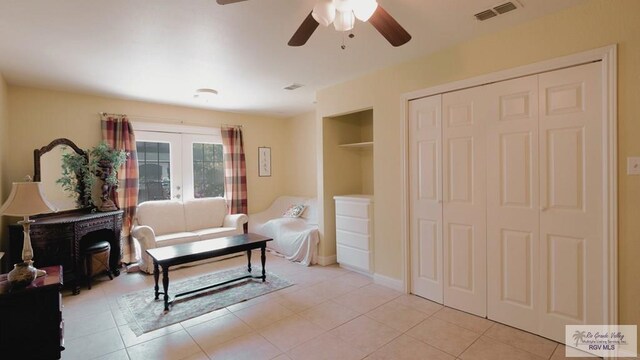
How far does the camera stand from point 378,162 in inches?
136

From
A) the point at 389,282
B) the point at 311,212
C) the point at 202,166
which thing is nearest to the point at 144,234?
the point at 202,166

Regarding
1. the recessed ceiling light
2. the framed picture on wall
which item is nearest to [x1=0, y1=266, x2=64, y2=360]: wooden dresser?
the recessed ceiling light

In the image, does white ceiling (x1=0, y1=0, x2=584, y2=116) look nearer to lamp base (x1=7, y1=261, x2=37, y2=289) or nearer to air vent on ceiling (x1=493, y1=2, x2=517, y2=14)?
air vent on ceiling (x1=493, y1=2, x2=517, y2=14)

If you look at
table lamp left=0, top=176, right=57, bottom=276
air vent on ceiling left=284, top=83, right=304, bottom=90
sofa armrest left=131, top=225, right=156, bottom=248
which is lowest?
sofa armrest left=131, top=225, right=156, bottom=248

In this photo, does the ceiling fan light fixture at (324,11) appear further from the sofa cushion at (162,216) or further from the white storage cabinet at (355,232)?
the sofa cushion at (162,216)

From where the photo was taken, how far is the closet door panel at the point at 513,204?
2350 mm

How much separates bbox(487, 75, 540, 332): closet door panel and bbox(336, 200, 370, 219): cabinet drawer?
142 cm

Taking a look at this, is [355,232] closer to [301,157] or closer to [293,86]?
[293,86]

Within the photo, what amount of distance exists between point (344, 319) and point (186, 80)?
3.24 metres

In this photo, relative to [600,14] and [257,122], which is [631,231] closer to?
[600,14]

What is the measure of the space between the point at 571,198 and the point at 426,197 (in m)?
1.14

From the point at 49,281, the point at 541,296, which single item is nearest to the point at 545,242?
the point at 541,296

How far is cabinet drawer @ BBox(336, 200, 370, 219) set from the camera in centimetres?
368

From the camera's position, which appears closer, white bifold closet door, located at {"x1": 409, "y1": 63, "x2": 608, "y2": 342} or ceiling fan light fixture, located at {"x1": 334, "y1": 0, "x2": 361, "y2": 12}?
ceiling fan light fixture, located at {"x1": 334, "y1": 0, "x2": 361, "y2": 12}
